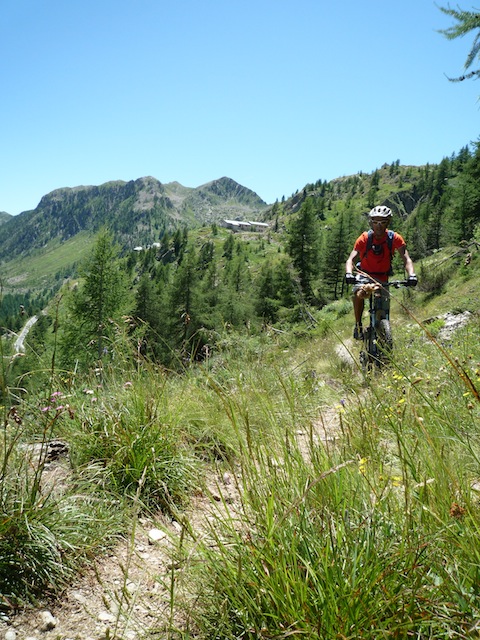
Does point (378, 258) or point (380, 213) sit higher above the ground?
point (380, 213)

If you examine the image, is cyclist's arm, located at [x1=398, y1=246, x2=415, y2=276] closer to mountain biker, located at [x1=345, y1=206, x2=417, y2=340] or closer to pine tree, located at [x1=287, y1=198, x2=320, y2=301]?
mountain biker, located at [x1=345, y1=206, x2=417, y2=340]

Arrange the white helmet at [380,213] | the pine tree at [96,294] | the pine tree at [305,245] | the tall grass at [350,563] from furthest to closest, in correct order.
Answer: the pine tree at [305,245] < the pine tree at [96,294] < the white helmet at [380,213] < the tall grass at [350,563]

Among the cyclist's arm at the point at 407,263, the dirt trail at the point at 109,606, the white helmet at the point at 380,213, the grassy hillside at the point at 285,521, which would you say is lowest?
the dirt trail at the point at 109,606

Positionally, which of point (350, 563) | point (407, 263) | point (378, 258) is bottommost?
point (350, 563)

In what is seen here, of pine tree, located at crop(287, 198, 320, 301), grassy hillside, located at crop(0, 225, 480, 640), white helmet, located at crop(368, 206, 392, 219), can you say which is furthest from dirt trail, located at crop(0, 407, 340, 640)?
pine tree, located at crop(287, 198, 320, 301)

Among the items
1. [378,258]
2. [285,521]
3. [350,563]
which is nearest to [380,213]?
[378,258]

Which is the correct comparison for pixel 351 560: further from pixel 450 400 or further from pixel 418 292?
pixel 418 292

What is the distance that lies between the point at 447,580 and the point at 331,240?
5099cm

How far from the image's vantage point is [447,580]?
1.25 m

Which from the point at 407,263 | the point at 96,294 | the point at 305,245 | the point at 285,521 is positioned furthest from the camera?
the point at 305,245

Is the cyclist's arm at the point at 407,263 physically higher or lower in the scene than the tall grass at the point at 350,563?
higher

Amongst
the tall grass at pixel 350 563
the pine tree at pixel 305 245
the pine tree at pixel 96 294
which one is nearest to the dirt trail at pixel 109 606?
the tall grass at pixel 350 563

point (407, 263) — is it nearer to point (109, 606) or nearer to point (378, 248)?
point (378, 248)

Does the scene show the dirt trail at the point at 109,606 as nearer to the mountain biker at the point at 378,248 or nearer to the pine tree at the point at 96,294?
the mountain biker at the point at 378,248
